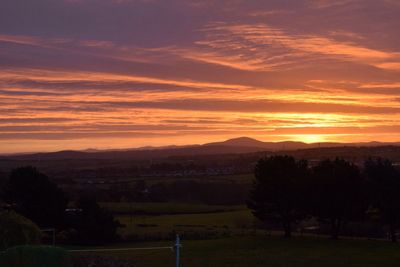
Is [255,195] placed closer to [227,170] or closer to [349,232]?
[349,232]

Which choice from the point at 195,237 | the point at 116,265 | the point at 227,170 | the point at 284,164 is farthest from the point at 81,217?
the point at 227,170

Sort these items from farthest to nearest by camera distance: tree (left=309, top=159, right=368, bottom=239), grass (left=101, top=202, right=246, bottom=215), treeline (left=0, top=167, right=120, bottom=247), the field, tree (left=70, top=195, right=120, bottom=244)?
1. grass (left=101, top=202, right=246, bottom=215)
2. the field
3. treeline (left=0, top=167, right=120, bottom=247)
4. tree (left=70, top=195, right=120, bottom=244)
5. tree (left=309, top=159, right=368, bottom=239)

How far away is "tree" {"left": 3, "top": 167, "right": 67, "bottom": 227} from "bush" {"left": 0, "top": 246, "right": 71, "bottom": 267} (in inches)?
1630

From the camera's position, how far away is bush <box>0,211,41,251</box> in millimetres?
20256

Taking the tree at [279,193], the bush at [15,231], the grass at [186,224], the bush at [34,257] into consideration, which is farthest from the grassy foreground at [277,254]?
the bush at [34,257]

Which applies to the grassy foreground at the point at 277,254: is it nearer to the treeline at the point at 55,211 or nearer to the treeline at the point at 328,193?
the treeline at the point at 328,193

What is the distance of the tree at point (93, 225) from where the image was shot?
51062mm

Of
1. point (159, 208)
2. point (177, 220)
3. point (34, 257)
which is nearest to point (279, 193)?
point (177, 220)

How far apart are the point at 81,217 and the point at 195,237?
1026 cm

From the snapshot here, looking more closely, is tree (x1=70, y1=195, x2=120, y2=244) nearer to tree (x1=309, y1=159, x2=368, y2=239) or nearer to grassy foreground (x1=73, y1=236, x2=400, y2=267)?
grassy foreground (x1=73, y1=236, x2=400, y2=267)

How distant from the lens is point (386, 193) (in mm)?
45281

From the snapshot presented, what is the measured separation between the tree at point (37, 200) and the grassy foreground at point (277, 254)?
1587cm

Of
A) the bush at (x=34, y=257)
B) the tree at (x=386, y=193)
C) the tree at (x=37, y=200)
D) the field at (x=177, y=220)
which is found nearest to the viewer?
the bush at (x=34, y=257)

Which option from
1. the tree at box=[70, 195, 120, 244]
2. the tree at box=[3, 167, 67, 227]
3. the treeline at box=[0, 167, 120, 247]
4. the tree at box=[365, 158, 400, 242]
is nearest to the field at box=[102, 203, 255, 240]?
the tree at box=[70, 195, 120, 244]
